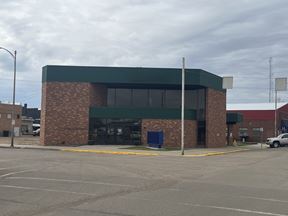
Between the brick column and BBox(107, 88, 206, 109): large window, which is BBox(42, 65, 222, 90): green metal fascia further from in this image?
BBox(107, 88, 206, 109): large window

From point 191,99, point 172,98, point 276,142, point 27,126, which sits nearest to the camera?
point 172,98

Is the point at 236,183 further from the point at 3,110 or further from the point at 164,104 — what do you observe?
the point at 3,110

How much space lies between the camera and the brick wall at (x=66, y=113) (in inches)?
1892

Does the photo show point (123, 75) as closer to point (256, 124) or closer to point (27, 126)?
point (256, 124)

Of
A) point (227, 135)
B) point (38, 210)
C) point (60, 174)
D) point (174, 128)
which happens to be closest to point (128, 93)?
point (174, 128)

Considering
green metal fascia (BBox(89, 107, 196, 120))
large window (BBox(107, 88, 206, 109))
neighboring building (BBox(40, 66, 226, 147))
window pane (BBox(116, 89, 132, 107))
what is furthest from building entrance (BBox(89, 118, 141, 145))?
window pane (BBox(116, 89, 132, 107))

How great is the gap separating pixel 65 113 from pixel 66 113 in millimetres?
99

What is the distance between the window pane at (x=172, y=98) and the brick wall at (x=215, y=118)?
316cm

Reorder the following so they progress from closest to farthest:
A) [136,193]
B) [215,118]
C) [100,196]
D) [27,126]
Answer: [100,196] < [136,193] < [215,118] < [27,126]

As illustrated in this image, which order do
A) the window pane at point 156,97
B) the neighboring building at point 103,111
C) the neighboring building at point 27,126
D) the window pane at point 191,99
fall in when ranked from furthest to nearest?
the neighboring building at point 27,126 < the window pane at point 191,99 < the window pane at point 156,97 < the neighboring building at point 103,111

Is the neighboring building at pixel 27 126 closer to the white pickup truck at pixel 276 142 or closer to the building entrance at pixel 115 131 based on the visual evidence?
the white pickup truck at pixel 276 142

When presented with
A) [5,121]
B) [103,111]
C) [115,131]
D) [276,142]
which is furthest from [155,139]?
[5,121]

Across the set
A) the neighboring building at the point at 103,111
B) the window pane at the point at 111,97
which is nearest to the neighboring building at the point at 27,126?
the window pane at the point at 111,97

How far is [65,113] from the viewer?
4819 centimetres
